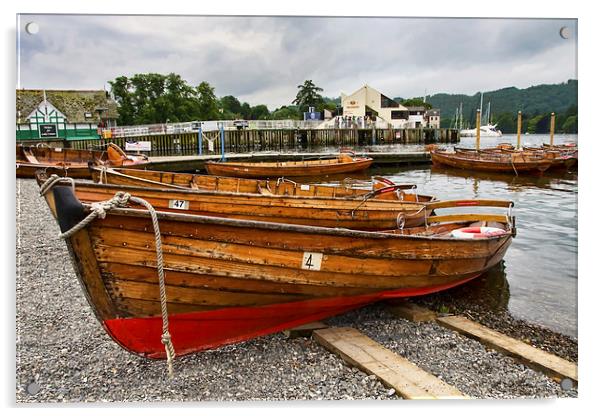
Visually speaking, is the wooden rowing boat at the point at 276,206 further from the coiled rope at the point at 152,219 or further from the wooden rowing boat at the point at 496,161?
the wooden rowing boat at the point at 496,161

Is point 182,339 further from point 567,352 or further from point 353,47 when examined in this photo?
point 567,352

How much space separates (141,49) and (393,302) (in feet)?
10.9

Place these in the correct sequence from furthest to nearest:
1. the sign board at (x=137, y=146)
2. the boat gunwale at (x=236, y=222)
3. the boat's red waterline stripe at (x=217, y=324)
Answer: the sign board at (x=137, y=146) → the boat's red waterline stripe at (x=217, y=324) → the boat gunwale at (x=236, y=222)

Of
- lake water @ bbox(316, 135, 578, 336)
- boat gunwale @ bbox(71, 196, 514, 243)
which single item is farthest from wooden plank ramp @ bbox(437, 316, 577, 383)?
boat gunwale @ bbox(71, 196, 514, 243)

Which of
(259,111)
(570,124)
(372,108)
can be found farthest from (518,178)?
(372,108)

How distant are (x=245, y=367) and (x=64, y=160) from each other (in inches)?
624

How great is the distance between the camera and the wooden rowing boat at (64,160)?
46.3 ft

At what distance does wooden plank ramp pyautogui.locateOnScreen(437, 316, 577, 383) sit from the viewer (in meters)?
3.24

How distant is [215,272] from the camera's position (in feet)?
10.2

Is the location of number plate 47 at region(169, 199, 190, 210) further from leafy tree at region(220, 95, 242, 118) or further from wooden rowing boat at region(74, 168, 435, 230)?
leafy tree at region(220, 95, 242, 118)

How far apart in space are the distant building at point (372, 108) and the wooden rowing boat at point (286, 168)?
77.8 feet

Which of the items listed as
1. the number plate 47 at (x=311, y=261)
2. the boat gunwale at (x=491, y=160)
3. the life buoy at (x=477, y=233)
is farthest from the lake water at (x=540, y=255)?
the boat gunwale at (x=491, y=160)

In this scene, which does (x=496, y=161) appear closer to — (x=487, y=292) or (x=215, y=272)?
(x=487, y=292)

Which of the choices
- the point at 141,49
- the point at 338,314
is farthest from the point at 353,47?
the point at 338,314
